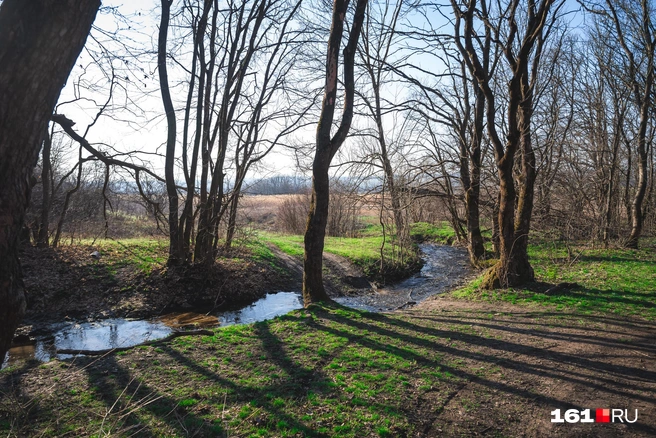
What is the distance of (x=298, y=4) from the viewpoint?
12.4 metres

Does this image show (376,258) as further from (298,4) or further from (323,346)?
(323,346)

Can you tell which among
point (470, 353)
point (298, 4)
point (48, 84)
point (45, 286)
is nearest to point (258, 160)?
point (298, 4)

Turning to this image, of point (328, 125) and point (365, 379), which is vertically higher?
point (328, 125)

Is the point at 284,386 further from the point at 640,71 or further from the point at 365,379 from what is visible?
the point at 640,71

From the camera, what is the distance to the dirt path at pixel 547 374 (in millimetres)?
3721

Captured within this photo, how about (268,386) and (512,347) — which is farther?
(512,347)

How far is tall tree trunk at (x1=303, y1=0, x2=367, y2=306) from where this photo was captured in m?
8.01

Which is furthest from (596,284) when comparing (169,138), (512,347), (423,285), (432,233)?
(432,233)

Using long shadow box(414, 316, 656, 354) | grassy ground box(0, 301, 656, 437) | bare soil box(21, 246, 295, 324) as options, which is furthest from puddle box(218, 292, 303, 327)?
long shadow box(414, 316, 656, 354)

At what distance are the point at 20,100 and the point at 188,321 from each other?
25.9 ft

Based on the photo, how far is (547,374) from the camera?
4.77m

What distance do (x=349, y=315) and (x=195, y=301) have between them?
527 centimetres

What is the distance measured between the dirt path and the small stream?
13.8 feet

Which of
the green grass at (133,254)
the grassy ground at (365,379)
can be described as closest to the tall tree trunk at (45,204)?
the green grass at (133,254)
